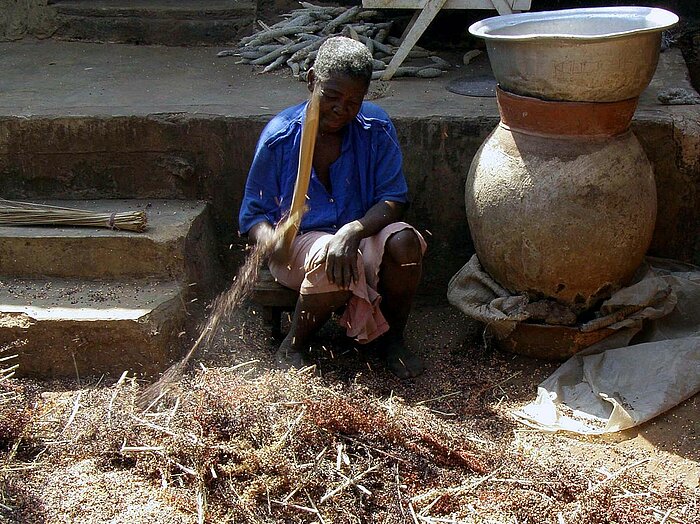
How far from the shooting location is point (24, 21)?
19.4ft

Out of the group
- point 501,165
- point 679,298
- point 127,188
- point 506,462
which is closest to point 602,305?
point 679,298

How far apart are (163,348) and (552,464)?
160cm

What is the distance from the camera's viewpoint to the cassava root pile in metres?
4.93

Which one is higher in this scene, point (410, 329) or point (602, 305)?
point (602, 305)

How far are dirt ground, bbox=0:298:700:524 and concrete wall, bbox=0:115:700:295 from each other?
97 cm

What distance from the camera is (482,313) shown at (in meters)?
3.67

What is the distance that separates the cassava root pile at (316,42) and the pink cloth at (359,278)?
1585 mm

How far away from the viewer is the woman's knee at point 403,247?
11.3ft

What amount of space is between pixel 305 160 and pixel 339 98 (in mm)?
266

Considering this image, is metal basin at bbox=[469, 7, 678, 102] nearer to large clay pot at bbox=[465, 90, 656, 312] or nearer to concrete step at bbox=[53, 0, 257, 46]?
large clay pot at bbox=[465, 90, 656, 312]

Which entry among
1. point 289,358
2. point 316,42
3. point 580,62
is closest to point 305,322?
point 289,358

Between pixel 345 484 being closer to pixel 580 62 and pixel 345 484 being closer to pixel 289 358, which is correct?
pixel 289 358

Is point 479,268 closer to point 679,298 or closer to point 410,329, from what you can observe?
point 410,329

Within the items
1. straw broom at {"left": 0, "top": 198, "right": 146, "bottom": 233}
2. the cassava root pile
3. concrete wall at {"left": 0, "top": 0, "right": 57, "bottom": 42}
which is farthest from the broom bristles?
concrete wall at {"left": 0, "top": 0, "right": 57, "bottom": 42}
